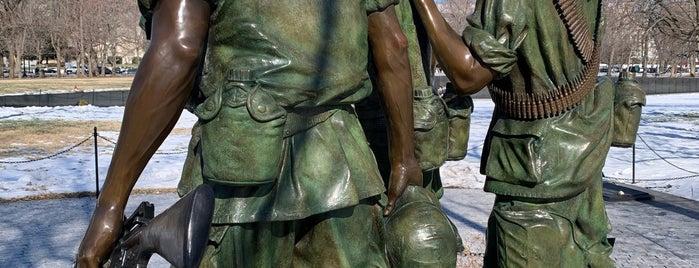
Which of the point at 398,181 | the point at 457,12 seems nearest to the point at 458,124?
the point at 398,181

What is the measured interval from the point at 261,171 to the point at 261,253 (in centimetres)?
38

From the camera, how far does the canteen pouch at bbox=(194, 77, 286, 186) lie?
6.58 feet

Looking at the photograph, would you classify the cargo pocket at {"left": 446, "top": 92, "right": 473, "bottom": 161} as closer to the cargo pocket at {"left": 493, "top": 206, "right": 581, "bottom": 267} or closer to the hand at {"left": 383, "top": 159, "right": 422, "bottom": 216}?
the cargo pocket at {"left": 493, "top": 206, "right": 581, "bottom": 267}

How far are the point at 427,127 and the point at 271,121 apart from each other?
0.96 meters

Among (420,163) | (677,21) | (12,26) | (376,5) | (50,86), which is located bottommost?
(50,86)

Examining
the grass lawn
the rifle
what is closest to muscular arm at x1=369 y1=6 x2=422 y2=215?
the rifle

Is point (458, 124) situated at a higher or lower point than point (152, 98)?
lower

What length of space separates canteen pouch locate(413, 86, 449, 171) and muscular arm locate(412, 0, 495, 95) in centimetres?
12

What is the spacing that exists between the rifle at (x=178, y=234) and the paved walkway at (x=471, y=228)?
15.3 ft

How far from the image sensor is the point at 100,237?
2.04 m

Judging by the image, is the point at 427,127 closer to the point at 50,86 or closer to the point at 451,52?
the point at 451,52

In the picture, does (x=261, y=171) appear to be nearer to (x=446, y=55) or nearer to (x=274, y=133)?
(x=274, y=133)

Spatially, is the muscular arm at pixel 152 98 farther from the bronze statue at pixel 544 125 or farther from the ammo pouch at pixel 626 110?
the ammo pouch at pixel 626 110

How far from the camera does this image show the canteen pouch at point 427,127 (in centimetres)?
285
